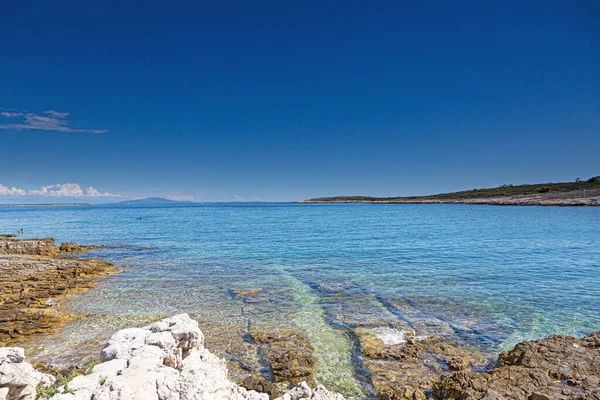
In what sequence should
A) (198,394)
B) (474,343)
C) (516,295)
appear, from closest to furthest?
(198,394), (474,343), (516,295)

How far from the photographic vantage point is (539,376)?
7.52 m

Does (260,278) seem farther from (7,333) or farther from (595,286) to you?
(595,286)

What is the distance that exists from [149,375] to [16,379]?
7.07 feet

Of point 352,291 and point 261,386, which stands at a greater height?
point 261,386

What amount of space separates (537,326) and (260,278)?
1361 centimetres

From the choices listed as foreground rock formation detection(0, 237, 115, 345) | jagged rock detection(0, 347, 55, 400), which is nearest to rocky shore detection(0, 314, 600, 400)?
jagged rock detection(0, 347, 55, 400)

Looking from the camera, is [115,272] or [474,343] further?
[115,272]

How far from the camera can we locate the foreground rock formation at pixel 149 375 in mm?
5383

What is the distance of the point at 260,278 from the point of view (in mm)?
19953

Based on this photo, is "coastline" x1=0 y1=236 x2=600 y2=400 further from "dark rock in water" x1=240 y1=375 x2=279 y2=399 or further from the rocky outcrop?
the rocky outcrop

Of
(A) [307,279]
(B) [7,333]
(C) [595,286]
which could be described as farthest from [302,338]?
(C) [595,286]

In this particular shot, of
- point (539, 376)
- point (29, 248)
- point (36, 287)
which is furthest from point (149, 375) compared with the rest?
point (29, 248)

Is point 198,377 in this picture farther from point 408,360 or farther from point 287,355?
point 408,360

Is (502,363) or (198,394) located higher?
(198,394)
